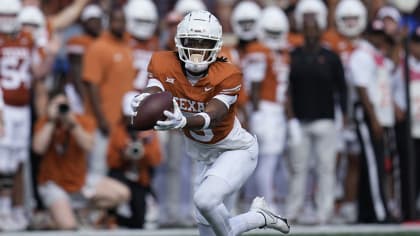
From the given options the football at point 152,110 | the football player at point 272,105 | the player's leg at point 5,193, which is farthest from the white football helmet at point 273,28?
the football at point 152,110

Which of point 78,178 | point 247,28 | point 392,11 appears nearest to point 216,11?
point 247,28

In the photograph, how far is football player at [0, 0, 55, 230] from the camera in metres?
10.8

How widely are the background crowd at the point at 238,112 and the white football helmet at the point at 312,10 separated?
19 millimetres

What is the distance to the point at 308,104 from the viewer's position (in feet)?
38.2

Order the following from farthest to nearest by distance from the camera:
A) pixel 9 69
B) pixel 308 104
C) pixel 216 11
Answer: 1. pixel 216 11
2. pixel 308 104
3. pixel 9 69

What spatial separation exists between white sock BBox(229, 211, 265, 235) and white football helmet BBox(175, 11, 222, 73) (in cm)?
101

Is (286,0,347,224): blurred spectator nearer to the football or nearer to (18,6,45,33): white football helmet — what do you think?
(18,6,45,33): white football helmet

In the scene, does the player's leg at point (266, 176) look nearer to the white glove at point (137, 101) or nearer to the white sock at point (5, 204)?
the white sock at point (5, 204)

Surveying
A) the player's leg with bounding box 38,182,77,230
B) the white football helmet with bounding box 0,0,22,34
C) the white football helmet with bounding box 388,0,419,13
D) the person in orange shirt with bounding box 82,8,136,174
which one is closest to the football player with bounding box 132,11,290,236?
the player's leg with bounding box 38,182,77,230

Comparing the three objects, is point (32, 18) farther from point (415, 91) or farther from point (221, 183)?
point (221, 183)

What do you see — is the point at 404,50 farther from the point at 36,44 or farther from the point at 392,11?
the point at 36,44

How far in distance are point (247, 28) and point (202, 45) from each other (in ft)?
13.1

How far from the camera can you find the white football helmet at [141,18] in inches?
453

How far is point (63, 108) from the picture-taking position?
10.8 meters
